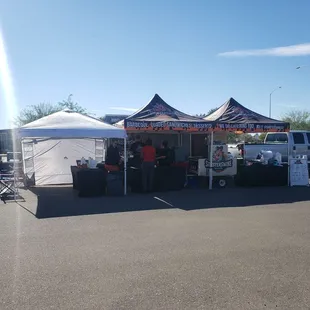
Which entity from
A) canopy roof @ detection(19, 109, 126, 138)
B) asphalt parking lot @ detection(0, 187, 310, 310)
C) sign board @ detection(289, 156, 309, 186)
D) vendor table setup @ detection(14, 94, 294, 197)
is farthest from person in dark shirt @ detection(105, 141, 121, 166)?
sign board @ detection(289, 156, 309, 186)

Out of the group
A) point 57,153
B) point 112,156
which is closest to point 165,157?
point 112,156

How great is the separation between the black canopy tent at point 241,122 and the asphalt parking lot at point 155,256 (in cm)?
379

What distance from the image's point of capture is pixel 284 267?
523cm

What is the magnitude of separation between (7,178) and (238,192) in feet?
25.2

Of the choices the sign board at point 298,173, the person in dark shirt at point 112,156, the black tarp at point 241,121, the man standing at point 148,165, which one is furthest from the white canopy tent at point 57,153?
the sign board at point 298,173

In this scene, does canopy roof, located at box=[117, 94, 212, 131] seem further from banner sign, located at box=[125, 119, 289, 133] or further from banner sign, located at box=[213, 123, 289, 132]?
banner sign, located at box=[213, 123, 289, 132]

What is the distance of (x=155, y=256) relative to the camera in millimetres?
5730

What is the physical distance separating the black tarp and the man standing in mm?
2486

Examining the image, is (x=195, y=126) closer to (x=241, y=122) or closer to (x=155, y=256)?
(x=241, y=122)

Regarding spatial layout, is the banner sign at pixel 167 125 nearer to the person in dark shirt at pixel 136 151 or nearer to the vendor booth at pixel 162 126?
the vendor booth at pixel 162 126

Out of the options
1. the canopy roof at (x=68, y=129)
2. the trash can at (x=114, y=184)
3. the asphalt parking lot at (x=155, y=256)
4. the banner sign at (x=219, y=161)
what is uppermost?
the canopy roof at (x=68, y=129)

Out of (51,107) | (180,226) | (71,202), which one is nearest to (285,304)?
(180,226)

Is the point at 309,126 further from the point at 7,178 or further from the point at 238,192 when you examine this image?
the point at 7,178

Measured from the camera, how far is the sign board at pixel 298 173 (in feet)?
46.6
